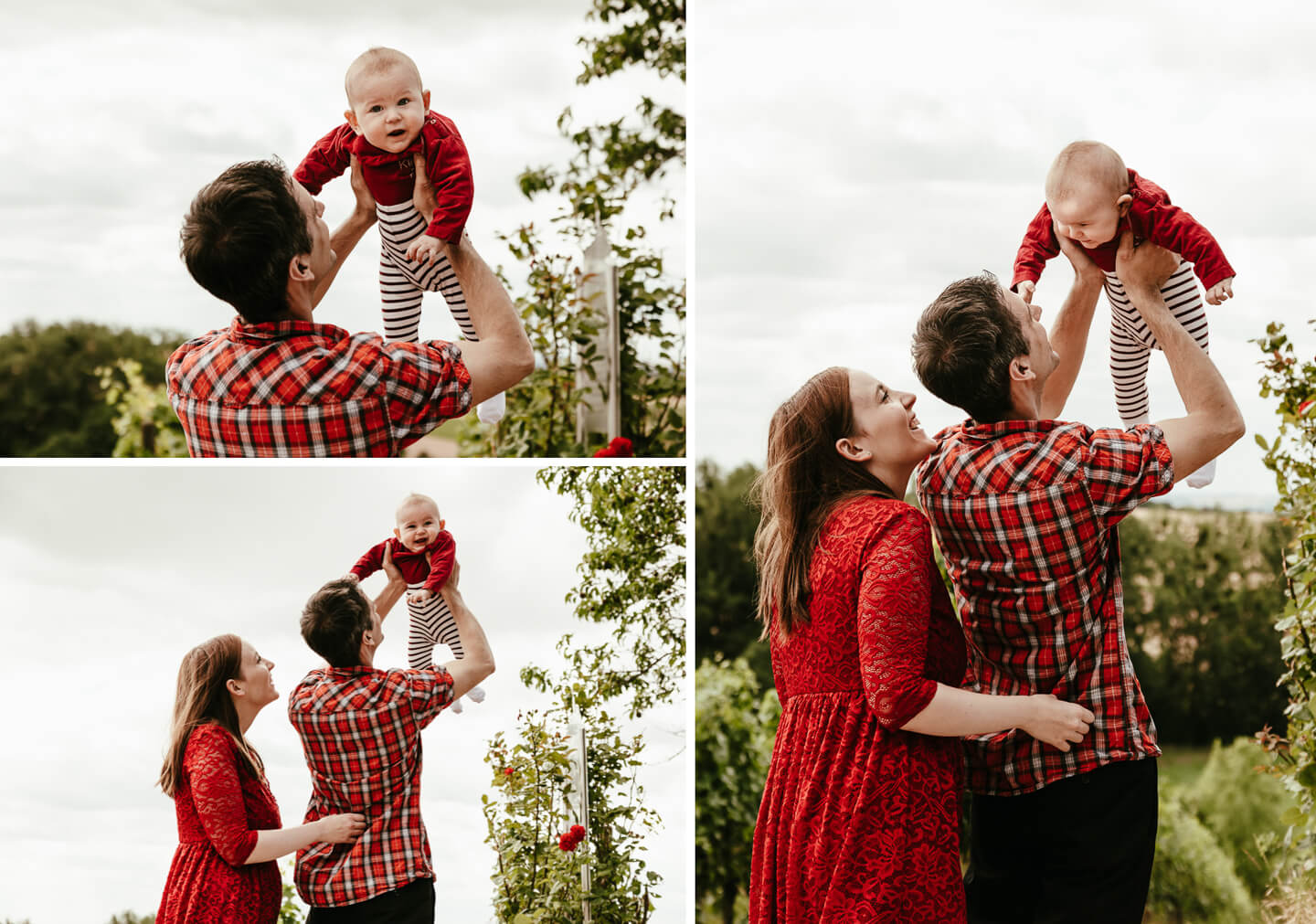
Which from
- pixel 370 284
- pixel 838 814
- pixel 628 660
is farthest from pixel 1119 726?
pixel 370 284

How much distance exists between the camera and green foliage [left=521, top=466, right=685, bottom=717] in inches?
147

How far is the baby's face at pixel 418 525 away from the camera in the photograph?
3168 millimetres

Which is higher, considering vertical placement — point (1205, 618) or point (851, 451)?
point (851, 451)

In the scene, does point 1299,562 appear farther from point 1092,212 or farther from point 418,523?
point 418,523

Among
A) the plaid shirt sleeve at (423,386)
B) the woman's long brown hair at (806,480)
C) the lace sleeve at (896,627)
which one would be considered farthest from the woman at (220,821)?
the lace sleeve at (896,627)

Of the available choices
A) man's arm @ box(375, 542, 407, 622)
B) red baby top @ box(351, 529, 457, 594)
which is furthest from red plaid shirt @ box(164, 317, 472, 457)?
man's arm @ box(375, 542, 407, 622)

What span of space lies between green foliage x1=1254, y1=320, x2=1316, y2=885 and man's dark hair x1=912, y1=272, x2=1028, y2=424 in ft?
6.15

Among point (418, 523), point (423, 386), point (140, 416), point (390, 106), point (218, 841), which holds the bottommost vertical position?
point (218, 841)

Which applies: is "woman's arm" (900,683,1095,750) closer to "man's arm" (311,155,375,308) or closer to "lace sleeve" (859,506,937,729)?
"lace sleeve" (859,506,937,729)

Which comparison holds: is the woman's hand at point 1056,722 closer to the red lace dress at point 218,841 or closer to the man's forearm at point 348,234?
the man's forearm at point 348,234

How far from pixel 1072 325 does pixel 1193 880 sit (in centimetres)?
297

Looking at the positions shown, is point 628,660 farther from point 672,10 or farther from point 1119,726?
point 672,10

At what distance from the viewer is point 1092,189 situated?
2.14 meters

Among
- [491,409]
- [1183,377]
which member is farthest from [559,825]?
[1183,377]
